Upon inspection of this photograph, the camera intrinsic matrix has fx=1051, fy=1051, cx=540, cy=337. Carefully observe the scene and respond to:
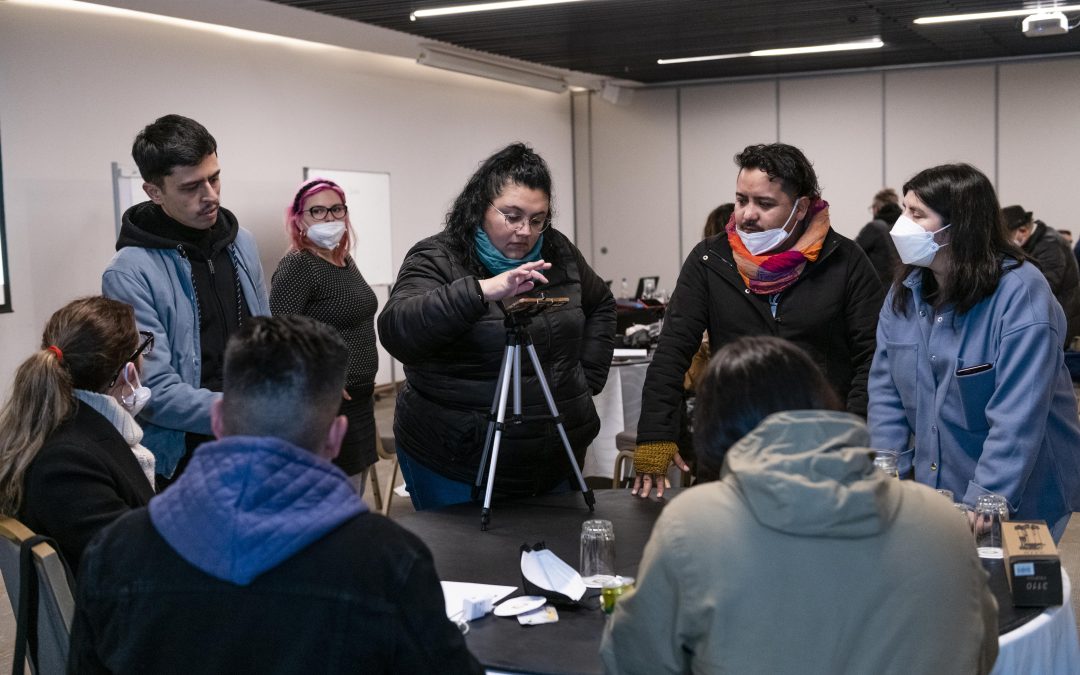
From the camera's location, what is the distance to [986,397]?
8.05 ft

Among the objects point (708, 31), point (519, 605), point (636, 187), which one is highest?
point (708, 31)

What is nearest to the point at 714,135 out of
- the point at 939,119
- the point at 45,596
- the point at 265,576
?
the point at 939,119

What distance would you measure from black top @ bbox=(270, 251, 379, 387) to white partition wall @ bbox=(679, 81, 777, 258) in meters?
8.06

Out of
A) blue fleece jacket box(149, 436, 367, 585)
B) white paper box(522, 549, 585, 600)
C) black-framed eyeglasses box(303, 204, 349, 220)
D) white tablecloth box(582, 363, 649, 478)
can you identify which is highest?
black-framed eyeglasses box(303, 204, 349, 220)

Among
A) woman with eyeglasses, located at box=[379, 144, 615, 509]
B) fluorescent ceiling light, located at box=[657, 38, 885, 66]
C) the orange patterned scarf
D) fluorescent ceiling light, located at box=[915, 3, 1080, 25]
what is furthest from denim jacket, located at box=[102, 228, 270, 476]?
fluorescent ceiling light, located at box=[657, 38, 885, 66]

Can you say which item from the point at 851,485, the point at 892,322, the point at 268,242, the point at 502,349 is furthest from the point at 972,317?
the point at 268,242

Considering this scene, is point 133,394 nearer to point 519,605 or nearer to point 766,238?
point 519,605

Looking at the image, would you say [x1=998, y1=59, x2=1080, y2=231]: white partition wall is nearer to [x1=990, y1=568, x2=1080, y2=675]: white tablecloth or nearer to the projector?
the projector

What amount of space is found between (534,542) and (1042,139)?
10186 mm

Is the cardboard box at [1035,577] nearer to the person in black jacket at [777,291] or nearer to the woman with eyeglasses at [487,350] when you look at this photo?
the person in black jacket at [777,291]

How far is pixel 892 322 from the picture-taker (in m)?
2.64

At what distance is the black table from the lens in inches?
67.4

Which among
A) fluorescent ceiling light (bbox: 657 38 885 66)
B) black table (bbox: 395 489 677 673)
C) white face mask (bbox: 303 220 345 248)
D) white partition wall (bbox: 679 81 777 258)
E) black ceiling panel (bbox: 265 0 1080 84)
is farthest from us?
white partition wall (bbox: 679 81 777 258)

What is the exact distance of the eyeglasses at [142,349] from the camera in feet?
7.39
